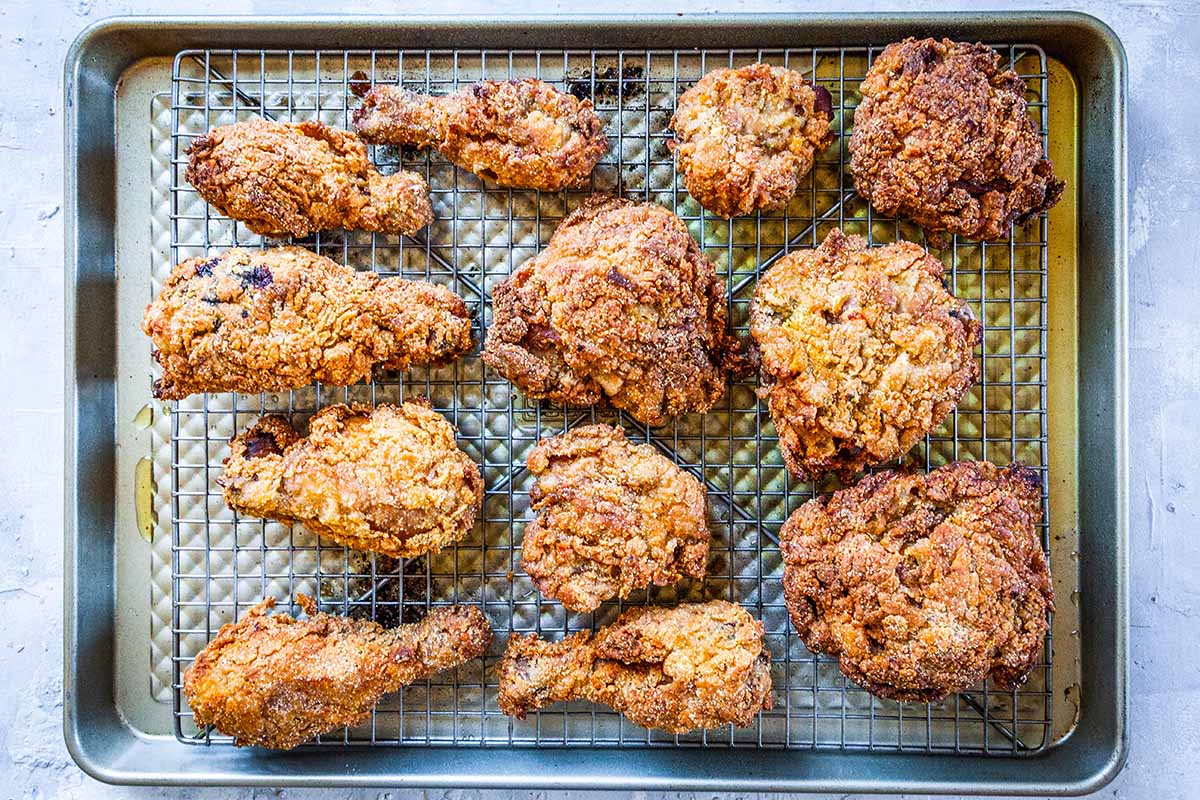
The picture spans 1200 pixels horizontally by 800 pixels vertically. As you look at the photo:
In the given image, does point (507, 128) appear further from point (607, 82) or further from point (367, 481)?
point (367, 481)

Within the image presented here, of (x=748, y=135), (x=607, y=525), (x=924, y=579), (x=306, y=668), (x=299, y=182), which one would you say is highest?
(x=748, y=135)

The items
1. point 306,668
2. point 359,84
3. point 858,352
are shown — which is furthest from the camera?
point 359,84

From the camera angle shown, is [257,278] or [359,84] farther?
[359,84]

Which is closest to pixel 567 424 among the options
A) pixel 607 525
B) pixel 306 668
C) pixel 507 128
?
pixel 607 525

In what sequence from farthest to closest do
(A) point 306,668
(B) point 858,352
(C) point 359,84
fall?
(C) point 359,84, (A) point 306,668, (B) point 858,352

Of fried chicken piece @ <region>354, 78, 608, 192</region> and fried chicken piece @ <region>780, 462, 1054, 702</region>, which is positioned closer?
fried chicken piece @ <region>780, 462, 1054, 702</region>

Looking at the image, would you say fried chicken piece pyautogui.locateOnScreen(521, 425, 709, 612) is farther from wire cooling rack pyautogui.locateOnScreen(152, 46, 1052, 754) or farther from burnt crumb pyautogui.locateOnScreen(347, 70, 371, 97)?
burnt crumb pyautogui.locateOnScreen(347, 70, 371, 97)

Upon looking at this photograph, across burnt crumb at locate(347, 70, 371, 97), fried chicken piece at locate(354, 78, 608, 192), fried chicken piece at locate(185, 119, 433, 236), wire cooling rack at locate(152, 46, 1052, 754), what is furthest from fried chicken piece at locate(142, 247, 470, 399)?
burnt crumb at locate(347, 70, 371, 97)
